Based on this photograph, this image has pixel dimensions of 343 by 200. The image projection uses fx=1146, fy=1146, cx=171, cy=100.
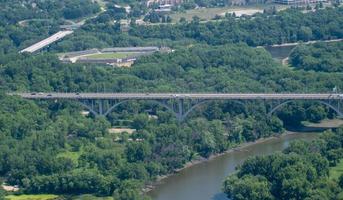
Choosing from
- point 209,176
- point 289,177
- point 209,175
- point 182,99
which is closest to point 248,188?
point 289,177

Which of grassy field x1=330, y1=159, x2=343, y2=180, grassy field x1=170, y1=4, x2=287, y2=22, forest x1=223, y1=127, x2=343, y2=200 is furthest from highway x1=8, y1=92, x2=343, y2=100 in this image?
grassy field x1=170, y1=4, x2=287, y2=22

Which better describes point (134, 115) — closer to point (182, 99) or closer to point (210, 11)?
point (182, 99)

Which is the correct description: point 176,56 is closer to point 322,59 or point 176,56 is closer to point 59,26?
point 322,59

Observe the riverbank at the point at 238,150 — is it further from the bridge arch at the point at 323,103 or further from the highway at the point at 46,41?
the highway at the point at 46,41

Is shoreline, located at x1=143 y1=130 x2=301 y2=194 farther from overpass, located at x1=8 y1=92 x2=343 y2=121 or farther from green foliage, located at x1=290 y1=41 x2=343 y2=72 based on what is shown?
green foliage, located at x1=290 y1=41 x2=343 y2=72

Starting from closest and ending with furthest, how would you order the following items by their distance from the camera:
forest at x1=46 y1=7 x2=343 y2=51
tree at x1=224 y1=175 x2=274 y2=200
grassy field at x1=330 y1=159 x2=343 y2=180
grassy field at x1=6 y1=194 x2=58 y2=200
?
tree at x1=224 y1=175 x2=274 y2=200 < grassy field at x1=6 y1=194 x2=58 y2=200 < grassy field at x1=330 y1=159 x2=343 y2=180 < forest at x1=46 y1=7 x2=343 y2=51

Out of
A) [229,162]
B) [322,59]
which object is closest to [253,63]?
[322,59]
